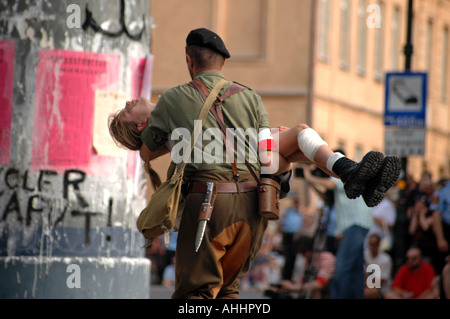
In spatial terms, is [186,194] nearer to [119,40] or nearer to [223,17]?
[119,40]

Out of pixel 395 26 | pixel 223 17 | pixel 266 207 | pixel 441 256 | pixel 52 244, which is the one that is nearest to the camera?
pixel 266 207

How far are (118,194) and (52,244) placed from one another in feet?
2.48

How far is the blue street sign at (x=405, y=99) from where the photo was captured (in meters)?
19.0

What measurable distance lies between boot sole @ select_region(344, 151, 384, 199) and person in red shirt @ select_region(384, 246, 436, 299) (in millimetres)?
8558

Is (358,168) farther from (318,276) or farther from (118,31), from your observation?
(318,276)

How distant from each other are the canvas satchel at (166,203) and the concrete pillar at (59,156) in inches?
109

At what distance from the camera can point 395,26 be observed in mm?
44062

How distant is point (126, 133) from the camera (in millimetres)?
7242

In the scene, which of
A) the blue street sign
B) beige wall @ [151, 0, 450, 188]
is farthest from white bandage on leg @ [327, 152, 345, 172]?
beige wall @ [151, 0, 450, 188]

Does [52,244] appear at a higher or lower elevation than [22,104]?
lower

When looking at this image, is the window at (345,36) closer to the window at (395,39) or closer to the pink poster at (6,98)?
the window at (395,39)

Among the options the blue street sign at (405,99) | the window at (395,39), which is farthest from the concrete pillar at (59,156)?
the window at (395,39)

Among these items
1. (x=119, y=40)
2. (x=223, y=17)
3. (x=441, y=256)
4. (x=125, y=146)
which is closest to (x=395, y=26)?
(x=223, y=17)

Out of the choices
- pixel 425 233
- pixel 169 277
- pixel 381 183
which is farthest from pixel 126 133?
pixel 169 277
